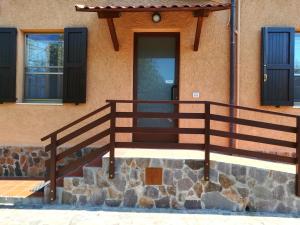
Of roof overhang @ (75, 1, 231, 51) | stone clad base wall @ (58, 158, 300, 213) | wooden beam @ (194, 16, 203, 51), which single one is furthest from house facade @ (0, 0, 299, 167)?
stone clad base wall @ (58, 158, 300, 213)

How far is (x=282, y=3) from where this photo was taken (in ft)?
21.7

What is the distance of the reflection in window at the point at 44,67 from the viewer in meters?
7.05

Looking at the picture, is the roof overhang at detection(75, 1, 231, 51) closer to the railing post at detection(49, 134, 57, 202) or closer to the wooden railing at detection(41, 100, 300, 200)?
the wooden railing at detection(41, 100, 300, 200)

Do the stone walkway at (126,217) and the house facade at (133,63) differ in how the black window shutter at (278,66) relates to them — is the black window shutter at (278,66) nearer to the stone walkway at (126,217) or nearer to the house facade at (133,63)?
the house facade at (133,63)

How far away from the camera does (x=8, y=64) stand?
22.4ft

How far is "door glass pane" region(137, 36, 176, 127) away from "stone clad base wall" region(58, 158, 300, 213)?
1.99m

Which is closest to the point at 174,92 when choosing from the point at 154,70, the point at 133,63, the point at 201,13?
the point at 154,70

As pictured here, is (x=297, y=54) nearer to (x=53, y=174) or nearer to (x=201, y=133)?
(x=201, y=133)

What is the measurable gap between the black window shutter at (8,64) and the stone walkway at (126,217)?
282 centimetres

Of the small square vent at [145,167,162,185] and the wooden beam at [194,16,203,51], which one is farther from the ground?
the wooden beam at [194,16,203,51]

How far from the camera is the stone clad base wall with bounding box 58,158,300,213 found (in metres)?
5.05

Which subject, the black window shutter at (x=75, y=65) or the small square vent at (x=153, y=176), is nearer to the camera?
the small square vent at (x=153, y=176)

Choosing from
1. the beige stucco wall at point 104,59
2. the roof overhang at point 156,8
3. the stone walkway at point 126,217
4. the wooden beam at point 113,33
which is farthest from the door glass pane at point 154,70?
the stone walkway at point 126,217

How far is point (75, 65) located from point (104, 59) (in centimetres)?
65
